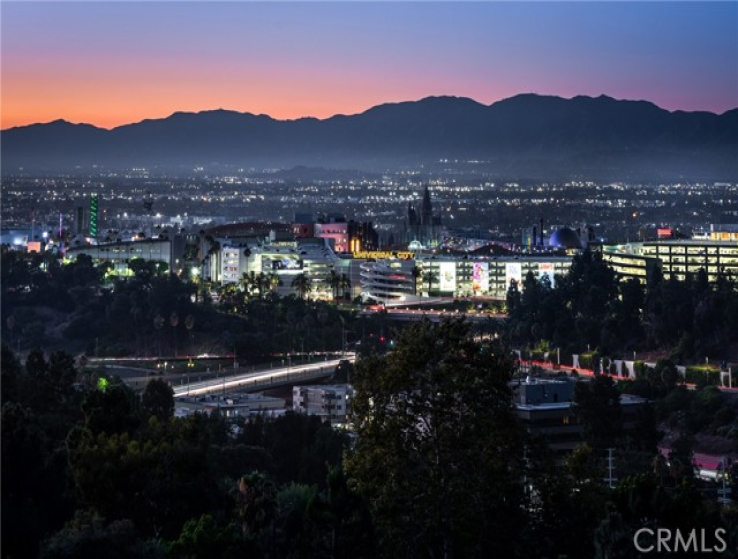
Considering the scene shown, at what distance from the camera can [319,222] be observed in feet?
354

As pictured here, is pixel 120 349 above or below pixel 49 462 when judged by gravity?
below

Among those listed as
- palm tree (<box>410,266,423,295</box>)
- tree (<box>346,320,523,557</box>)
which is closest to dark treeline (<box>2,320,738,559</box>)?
tree (<box>346,320,523,557</box>)

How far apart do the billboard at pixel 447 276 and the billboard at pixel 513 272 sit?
2448 millimetres

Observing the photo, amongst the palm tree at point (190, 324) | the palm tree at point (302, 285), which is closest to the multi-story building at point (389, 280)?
the palm tree at point (302, 285)

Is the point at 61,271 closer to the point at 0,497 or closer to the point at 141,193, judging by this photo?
the point at 0,497

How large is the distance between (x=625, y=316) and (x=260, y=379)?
11.7 metres

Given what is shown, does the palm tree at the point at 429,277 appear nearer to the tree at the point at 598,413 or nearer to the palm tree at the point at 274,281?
the palm tree at the point at 274,281

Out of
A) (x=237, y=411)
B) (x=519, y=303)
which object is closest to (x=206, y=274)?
(x=519, y=303)

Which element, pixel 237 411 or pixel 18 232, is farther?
pixel 18 232

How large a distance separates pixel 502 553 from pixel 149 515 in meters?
5.27

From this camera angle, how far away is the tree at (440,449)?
1853cm

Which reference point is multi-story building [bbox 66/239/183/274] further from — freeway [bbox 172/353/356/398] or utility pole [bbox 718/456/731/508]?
utility pole [bbox 718/456/731/508]

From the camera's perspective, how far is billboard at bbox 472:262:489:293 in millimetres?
83812

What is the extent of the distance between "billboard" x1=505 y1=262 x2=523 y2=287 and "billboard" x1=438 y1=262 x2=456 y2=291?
2448mm
